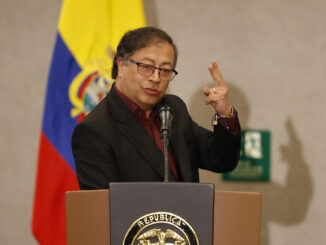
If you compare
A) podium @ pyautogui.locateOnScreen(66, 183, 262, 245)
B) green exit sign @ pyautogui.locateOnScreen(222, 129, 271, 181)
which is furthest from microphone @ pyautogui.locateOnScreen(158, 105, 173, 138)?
green exit sign @ pyautogui.locateOnScreen(222, 129, 271, 181)

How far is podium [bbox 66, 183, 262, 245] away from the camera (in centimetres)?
112

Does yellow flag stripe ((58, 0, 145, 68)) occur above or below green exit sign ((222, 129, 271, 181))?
above

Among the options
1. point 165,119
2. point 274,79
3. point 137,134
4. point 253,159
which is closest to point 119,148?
point 137,134

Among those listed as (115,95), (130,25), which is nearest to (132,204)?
(115,95)

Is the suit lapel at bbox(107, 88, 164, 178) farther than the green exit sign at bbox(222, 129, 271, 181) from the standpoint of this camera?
No

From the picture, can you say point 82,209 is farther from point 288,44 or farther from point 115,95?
point 288,44

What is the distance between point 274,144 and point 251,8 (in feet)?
3.36

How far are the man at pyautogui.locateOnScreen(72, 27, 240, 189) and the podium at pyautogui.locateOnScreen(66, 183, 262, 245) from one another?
44 cm

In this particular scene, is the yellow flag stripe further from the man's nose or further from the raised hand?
the raised hand

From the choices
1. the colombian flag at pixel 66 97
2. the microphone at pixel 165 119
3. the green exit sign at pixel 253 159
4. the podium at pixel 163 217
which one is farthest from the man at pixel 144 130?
the green exit sign at pixel 253 159

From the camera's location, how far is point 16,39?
3.14 meters

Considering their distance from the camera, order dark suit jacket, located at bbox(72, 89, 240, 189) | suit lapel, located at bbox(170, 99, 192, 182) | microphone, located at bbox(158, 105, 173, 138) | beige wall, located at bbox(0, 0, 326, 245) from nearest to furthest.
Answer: microphone, located at bbox(158, 105, 173, 138) → dark suit jacket, located at bbox(72, 89, 240, 189) → suit lapel, located at bbox(170, 99, 192, 182) → beige wall, located at bbox(0, 0, 326, 245)

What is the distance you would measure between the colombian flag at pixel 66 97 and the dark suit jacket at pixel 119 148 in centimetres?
95

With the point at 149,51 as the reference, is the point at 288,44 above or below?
above
